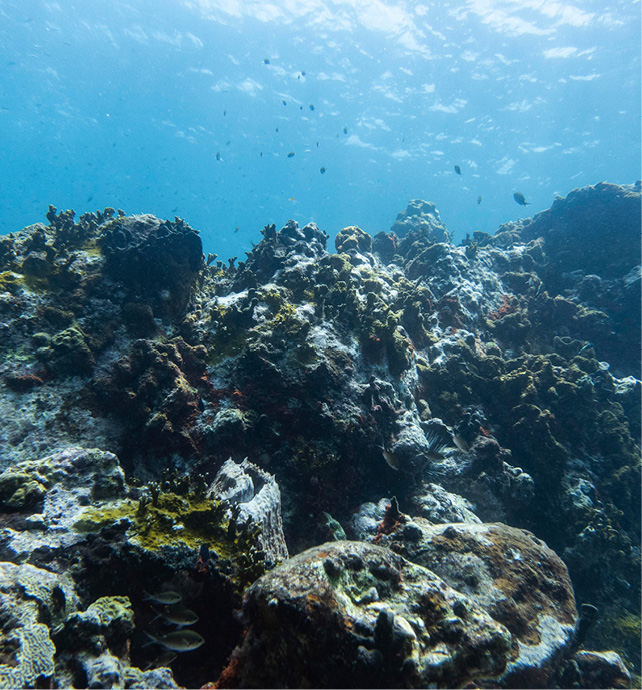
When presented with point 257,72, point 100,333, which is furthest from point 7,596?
point 257,72

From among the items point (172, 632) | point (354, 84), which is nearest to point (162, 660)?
point (172, 632)

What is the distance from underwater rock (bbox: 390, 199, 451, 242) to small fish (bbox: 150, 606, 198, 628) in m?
21.8

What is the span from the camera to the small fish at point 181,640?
2767mm

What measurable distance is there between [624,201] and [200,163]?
3682 inches

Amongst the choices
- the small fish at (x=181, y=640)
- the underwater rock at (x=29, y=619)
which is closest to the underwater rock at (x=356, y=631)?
the small fish at (x=181, y=640)

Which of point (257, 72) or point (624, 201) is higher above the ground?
point (257, 72)

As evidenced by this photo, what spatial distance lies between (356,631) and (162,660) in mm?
1938

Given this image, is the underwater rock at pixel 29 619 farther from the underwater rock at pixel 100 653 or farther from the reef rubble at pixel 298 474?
the underwater rock at pixel 100 653

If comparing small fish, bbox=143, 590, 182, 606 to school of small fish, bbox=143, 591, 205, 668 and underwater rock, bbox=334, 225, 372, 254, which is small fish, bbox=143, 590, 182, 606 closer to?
school of small fish, bbox=143, 591, 205, 668

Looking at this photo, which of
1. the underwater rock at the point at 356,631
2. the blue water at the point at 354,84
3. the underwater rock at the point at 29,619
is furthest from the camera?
the blue water at the point at 354,84

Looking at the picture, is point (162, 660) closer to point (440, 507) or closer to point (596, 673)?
point (440, 507)

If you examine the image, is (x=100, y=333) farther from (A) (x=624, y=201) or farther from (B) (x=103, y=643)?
(A) (x=624, y=201)

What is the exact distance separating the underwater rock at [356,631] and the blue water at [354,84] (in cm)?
2301

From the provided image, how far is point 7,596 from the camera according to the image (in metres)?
2.47
